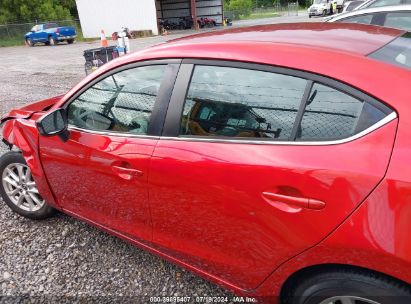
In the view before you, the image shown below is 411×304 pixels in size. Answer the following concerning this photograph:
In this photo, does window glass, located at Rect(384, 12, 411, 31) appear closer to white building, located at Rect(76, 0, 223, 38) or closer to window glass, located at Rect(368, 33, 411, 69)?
window glass, located at Rect(368, 33, 411, 69)

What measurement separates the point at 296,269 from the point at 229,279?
1.51 feet

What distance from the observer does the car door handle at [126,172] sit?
222 centimetres

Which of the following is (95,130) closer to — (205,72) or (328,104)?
(205,72)

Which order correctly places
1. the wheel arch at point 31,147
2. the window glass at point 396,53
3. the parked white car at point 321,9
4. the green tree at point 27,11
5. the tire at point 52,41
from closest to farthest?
1. the window glass at point 396,53
2. the wheel arch at point 31,147
3. the tire at point 52,41
4. the green tree at point 27,11
5. the parked white car at point 321,9

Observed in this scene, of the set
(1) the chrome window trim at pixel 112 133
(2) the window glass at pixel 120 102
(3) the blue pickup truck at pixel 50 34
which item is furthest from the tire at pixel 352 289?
(3) the blue pickup truck at pixel 50 34

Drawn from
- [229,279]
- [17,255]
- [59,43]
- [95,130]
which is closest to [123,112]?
[95,130]

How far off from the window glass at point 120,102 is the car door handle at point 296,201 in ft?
2.91

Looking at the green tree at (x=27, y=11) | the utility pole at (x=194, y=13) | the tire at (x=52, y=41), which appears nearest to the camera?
the tire at (x=52, y=41)

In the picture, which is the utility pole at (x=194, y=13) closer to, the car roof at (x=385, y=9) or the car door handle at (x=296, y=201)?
the car roof at (x=385, y=9)

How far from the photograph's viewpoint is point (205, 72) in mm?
2078

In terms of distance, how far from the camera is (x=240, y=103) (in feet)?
6.47

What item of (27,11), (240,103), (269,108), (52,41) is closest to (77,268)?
(240,103)

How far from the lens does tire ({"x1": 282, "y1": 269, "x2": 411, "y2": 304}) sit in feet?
5.10

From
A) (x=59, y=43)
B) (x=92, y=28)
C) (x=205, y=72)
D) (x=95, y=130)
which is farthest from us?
(x=92, y=28)
